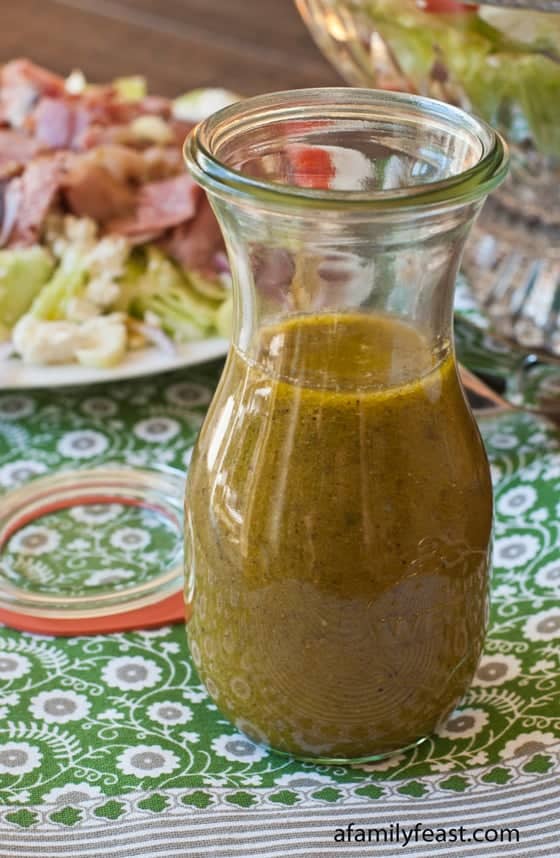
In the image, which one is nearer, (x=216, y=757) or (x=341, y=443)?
(x=341, y=443)

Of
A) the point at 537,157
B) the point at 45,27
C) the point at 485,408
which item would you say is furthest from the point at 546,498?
the point at 45,27

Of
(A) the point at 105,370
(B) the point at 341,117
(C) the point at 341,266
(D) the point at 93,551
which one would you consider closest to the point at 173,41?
(A) the point at 105,370

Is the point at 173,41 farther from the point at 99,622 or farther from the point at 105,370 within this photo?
the point at 99,622

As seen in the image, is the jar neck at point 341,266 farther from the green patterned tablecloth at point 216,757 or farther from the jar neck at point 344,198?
the green patterned tablecloth at point 216,757

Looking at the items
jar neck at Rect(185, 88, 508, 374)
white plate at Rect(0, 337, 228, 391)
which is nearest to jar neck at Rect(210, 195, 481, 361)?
jar neck at Rect(185, 88, 508, 374)

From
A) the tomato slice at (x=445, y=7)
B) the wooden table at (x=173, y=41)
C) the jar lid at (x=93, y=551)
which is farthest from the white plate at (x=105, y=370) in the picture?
the wooden table at (x=173, y=41)

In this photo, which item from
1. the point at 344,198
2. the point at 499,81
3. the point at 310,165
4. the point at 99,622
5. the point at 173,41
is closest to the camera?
the point at 344,198

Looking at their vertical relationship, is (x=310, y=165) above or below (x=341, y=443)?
above
